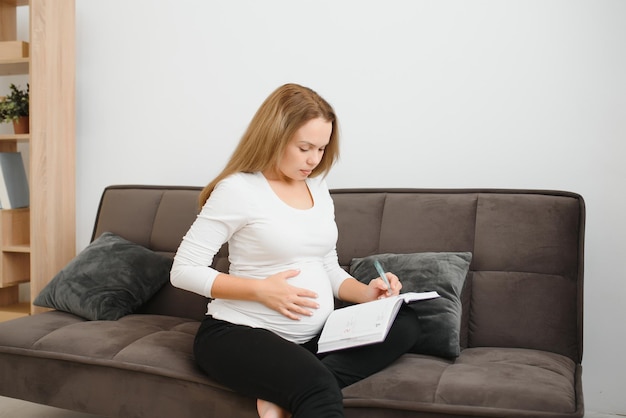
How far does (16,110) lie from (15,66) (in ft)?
0.71

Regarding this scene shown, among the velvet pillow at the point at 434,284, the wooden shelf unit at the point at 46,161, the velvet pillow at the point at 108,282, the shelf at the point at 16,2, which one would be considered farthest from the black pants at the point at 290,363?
the shelf at the point at 16,2

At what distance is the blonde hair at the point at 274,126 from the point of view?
6.25ft

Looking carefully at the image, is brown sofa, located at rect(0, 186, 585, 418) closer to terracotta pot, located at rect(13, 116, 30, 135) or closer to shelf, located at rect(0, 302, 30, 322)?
shelf, located at rect(0, 302, 30, 322)

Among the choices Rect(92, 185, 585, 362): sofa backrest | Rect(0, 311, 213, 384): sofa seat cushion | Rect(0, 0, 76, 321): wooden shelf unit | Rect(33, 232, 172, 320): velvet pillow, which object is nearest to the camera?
Rect(0, 311, 213, 384): sofa seat cushion

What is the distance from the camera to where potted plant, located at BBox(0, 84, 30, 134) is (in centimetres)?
328

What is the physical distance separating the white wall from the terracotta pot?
265mm

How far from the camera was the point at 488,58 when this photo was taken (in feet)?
8.76

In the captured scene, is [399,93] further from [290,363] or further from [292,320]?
[290,363]

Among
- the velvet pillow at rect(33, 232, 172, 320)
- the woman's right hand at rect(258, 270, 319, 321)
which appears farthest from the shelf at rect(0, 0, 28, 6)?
the woman's right hand at rect(258, 270, 319, 321)

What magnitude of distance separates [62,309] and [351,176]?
4.17 feet

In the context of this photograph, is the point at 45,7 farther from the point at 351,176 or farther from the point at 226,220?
the point at 226,220

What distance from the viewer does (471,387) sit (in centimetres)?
170

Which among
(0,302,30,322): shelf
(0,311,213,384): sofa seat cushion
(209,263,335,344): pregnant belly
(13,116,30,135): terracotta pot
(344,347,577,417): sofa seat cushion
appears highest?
(13,116,30,135): terracotta pot

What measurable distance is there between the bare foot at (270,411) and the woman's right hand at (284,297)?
0.24m
